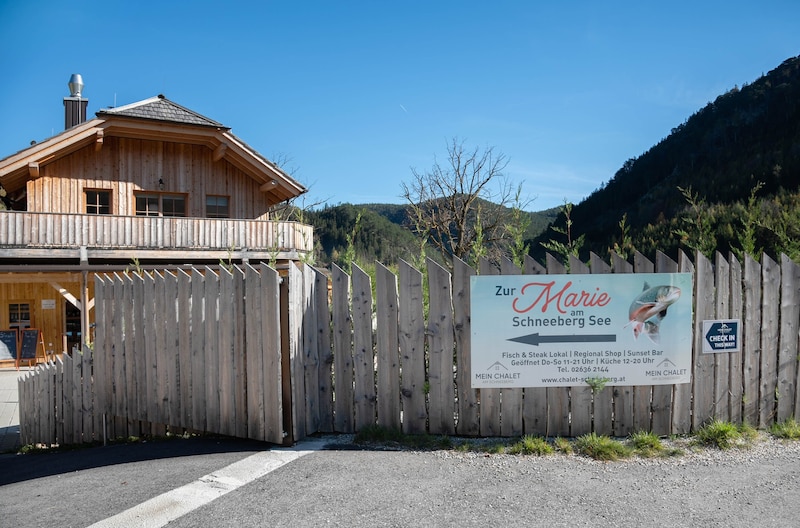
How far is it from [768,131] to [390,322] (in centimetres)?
5810

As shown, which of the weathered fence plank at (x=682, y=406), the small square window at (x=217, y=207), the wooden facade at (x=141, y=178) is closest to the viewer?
the weathered fence plank at (x=682, y=406)

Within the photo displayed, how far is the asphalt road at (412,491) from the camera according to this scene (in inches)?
150

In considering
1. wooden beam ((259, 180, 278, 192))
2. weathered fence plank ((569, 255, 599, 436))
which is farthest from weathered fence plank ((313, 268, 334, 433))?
wooden beam ((259, 180, 278, 192))

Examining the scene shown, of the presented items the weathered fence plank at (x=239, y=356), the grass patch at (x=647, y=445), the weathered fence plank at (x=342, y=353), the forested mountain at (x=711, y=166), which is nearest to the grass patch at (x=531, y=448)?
the grass patch at (x=647, y=445)

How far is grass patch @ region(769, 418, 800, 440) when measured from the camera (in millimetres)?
5496

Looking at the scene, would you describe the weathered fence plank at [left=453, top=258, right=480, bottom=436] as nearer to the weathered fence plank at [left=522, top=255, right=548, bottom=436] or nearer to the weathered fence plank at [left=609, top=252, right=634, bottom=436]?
the weathered fence plank at [left=522, top=255, right=548, bottom=436]

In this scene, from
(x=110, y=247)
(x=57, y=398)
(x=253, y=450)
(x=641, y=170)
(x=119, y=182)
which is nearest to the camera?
(x=253, y=450)

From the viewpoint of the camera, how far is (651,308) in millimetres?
5543

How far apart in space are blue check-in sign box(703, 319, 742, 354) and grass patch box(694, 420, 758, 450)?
0.71 meters

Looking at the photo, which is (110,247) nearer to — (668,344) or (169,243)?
(169,243)

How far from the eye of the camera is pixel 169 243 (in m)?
19.3

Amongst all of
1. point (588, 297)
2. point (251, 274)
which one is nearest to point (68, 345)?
point (251, 274)

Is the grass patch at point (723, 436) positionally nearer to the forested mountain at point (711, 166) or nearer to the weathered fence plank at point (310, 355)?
the weathered fence plank at point (310, 355)

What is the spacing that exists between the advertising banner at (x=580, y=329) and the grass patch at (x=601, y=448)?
55cm
